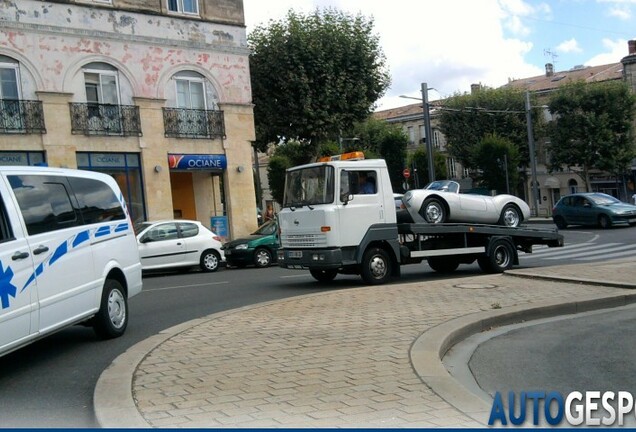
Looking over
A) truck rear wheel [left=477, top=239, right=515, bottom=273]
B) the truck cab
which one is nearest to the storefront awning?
truck rear wheel [left=477, top=239, right=515, bottom=273]

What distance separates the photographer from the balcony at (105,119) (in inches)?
940

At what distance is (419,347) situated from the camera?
707cm

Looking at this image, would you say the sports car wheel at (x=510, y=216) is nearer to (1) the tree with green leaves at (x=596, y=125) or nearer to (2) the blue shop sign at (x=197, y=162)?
(2) the blue shop sign at (x=197, y=162)

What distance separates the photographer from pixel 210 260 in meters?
20.3

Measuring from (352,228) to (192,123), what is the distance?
14904 mm

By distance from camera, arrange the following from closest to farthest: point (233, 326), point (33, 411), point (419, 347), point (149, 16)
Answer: point (33, 411) < point (419, 347) < point (233, 326) < point (149, 16)

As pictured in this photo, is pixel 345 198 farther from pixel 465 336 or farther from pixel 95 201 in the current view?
pixel 95 201

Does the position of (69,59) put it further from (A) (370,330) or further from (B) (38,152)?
(A) (370,330)

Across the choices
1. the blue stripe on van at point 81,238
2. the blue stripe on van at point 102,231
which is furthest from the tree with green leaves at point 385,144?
the blue stripe on van at point 81,238

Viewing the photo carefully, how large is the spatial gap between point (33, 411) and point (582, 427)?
424 centimetres

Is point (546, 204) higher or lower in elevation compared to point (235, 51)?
lower

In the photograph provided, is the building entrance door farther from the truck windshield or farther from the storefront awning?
the storefront awning

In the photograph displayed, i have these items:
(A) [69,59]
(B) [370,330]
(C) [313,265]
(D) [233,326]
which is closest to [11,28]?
(A) [69,59]

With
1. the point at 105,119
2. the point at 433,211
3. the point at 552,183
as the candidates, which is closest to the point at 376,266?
the point at 433,211
